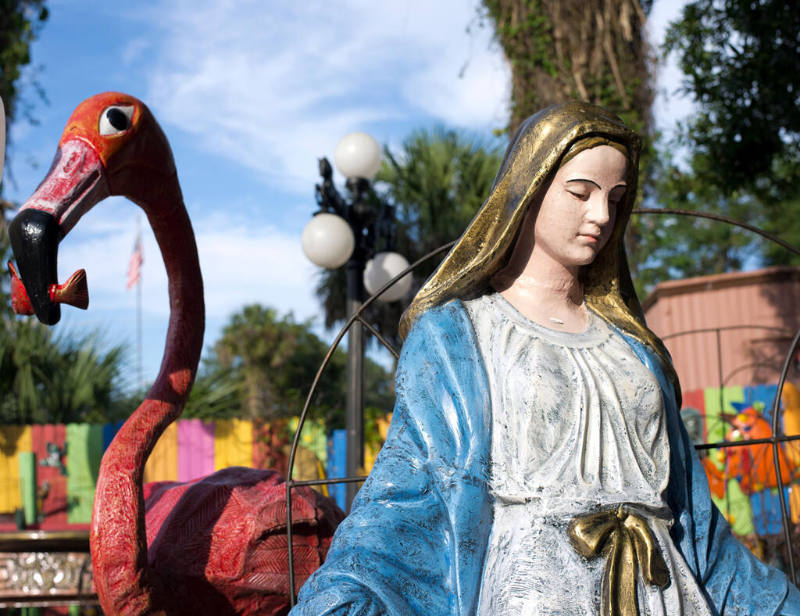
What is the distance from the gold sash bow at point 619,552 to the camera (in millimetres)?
1857

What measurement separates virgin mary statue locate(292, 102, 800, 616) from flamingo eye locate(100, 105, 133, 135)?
115 centimetres

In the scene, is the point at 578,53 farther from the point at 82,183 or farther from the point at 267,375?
the point at 267,375

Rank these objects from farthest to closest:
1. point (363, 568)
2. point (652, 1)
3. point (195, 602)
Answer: point (652, 1) → point (195, 602) → point (363, 568)

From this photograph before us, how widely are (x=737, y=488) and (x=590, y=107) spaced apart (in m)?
6.71

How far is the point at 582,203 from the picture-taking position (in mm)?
2166

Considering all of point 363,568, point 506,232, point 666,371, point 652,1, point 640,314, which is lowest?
point 363,568

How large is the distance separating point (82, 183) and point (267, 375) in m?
18.9

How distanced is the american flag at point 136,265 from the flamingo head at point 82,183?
2076 centimetres

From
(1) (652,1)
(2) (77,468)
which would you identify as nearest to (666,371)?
(1) (652,1)

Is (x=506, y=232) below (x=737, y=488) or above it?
above

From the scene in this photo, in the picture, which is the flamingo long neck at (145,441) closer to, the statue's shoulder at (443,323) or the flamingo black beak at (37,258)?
the flamingo black beak at (37,258)

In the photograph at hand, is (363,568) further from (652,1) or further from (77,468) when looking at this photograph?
(77,468)

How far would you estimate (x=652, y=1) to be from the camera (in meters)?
7.01

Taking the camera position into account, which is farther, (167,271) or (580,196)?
(167,271)
